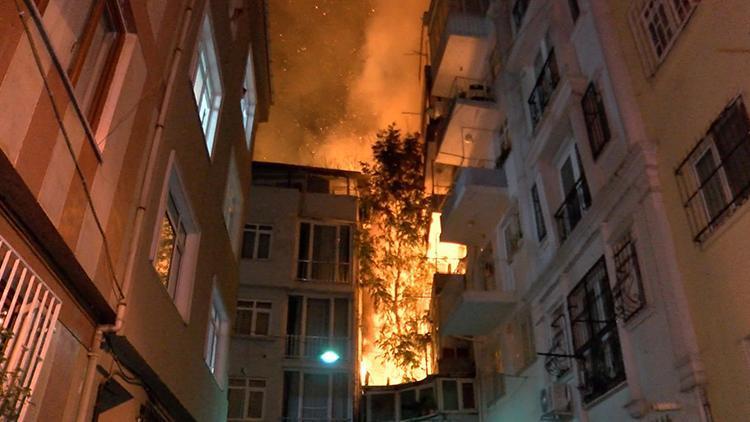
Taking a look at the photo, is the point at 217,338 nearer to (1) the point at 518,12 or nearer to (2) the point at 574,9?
(2) the point at 574,9

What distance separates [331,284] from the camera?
2539 centimetres

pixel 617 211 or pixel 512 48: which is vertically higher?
pixel 512 48

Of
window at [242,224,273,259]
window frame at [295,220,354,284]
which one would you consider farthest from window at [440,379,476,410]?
window at [242,224,273,259]

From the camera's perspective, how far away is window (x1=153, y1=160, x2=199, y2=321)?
31.2 feet

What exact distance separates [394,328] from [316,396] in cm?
558

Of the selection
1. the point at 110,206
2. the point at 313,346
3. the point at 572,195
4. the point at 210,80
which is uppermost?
the point at 210,80

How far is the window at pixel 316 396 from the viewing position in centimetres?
2317

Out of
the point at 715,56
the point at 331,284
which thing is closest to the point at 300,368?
the point at 331,284

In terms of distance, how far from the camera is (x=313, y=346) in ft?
79.8

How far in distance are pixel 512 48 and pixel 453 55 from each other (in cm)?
389

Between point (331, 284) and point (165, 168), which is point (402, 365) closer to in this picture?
point (331, 284)

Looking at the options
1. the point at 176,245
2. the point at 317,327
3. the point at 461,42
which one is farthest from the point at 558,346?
the point at 317,327

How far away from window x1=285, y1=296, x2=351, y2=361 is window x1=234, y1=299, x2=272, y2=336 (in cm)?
96

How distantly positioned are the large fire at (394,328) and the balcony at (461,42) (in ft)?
24.4
